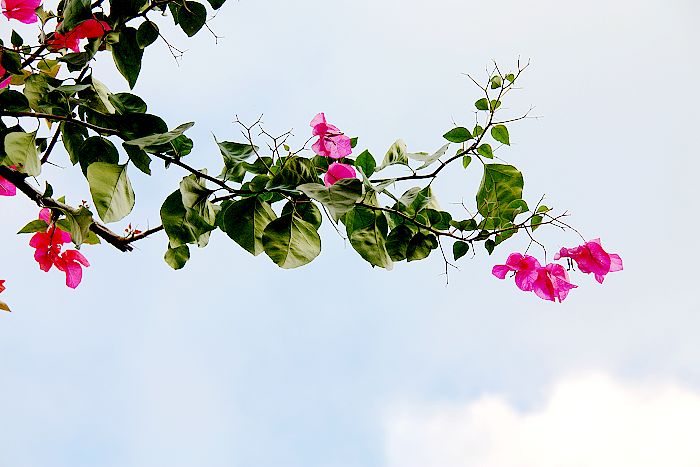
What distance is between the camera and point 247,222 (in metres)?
0.73

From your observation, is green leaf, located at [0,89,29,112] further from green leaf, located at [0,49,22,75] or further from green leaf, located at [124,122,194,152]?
green leaf, located at [124,122,194,152]

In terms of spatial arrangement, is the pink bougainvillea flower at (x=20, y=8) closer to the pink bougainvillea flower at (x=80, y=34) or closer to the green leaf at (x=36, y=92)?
the pink bougainvillea flower at (x=80, y=34)

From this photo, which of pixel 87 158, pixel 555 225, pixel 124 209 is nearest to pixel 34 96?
pixel 87 158

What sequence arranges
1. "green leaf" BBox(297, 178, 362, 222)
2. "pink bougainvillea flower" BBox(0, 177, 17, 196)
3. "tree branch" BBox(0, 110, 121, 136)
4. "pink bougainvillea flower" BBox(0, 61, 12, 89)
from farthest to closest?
"pink bougainvillea flower" BBox(0, 177, 17, 196), "pink bougainvillea flower" BBox(0, 61, 12, 89), "tree branch" BBox(0, 110, 121, 136), "green leaf" BBox(297, 178, 362, 222)

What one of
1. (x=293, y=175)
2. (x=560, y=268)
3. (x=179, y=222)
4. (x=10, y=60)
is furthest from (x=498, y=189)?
(x=10, y=60)

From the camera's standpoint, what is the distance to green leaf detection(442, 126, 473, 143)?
2.69ft

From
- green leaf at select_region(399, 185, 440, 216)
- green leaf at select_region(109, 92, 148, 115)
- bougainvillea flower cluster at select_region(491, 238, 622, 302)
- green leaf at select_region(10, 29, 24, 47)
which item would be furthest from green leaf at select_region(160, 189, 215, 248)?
bougainvillea flower cluster at select_region(491, 238, 622, 302)

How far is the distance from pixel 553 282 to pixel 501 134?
0.72 feet

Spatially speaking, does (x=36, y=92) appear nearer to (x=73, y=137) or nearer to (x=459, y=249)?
(x=73, y=137)

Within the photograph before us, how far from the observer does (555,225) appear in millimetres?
837

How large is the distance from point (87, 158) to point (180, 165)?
6.0 inches

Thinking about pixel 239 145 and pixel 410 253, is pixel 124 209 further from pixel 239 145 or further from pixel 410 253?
pixel 410 253

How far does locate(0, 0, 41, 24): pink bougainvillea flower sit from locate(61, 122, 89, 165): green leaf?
21 cm

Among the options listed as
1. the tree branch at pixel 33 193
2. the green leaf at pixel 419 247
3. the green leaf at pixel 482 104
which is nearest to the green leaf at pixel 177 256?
the tree branch at pixel 33 193
